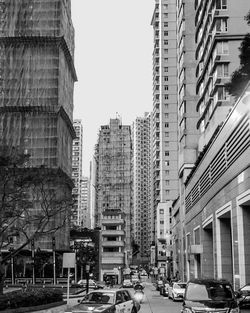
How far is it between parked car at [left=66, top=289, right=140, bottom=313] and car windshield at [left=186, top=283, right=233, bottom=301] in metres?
2.54

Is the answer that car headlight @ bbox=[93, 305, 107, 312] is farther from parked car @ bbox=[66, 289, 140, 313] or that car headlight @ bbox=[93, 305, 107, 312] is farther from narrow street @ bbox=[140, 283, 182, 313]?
narrow street @ bbox=[140, 283, 182, 313]

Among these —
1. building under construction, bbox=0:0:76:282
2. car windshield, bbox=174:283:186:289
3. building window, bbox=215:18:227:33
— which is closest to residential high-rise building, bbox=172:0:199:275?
building window, bbox=215:18:227:33

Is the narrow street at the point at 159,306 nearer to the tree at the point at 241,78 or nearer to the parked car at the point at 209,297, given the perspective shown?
the parked car at the point at 209,297

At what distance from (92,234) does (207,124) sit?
52.1 m

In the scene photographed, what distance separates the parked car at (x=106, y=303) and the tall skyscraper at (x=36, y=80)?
73.4 meters

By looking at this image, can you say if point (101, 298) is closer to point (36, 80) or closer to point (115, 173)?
point (36, 80)

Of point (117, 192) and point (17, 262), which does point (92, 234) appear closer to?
point (17, 262)

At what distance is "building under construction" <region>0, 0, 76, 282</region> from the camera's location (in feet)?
314

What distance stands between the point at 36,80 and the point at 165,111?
42.4 meters

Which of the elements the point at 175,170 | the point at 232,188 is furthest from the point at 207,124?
the point at 175,170

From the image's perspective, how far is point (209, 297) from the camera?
673 inches

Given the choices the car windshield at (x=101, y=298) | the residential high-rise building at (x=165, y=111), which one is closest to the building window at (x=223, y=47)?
the car windshield at (x=101, y=298)

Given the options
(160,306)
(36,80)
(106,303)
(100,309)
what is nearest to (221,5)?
(160,306)

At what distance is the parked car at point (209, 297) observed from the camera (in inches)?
629
